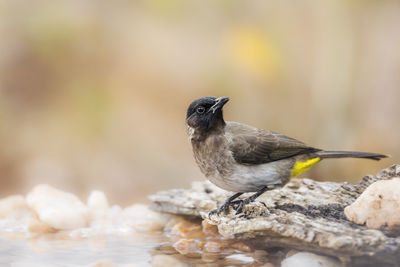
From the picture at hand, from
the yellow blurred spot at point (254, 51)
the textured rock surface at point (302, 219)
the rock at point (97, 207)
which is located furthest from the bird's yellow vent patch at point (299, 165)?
the yellow blurred spot at point (254, 51)

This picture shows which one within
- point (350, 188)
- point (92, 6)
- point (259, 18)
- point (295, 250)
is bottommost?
point (295, 250)

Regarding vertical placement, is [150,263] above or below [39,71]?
below

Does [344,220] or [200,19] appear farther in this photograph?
[200,19]

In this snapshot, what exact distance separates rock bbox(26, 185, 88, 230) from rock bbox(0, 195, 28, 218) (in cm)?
14

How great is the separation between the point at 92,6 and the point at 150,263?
14.2 feet

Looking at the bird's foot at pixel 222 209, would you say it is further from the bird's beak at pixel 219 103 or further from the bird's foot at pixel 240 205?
the bird's beak at pixel 219 103

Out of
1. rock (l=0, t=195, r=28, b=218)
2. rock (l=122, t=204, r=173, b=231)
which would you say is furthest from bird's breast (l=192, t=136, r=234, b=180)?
rock (l=0, t=195, r=28, b=218)

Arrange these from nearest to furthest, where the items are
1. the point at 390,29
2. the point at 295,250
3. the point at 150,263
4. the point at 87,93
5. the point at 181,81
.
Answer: the point at 295,250
the point at 150,263
the point at 390,29
the point at 87,93
the point at 181,81

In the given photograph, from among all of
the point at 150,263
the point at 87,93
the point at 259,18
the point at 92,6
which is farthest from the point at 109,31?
the point at 150,263

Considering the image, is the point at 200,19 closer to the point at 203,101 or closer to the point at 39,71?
the point at 39,71

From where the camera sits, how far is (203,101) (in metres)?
2.86

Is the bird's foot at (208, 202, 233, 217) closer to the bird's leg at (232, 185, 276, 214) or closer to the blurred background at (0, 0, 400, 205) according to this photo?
the bird's leg at (232, 185, 276, 214)

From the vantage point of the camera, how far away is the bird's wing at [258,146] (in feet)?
9.67

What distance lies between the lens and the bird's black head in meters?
2.86
